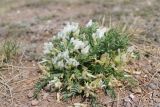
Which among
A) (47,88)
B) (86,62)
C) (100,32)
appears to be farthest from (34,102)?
(100,32)

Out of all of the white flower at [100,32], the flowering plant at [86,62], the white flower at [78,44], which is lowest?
the flowering plant at [86,62]

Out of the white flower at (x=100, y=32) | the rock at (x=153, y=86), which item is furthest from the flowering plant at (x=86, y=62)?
the rock at (x=153, y=86)

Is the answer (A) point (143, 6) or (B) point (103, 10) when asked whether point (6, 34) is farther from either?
(A) point (143, 6)

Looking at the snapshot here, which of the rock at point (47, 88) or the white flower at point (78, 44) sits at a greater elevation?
the white flower at point (78, 44)

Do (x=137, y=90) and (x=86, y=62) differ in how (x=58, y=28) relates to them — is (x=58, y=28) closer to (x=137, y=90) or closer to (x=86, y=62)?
(x=86, y=62)

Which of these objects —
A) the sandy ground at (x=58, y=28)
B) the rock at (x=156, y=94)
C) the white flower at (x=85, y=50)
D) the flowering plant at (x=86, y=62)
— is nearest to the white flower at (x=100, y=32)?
the flowering plant at (x=86, y=62)

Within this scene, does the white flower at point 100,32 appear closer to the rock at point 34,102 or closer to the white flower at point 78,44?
the white flower at point 78,44

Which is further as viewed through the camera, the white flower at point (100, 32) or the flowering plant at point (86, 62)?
the white flower at point (100, 32)

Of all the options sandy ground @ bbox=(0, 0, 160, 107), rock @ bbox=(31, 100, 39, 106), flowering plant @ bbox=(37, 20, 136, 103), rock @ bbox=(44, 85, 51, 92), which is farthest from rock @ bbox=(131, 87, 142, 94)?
rock @ bbox=(31, 100, 39, 106)
